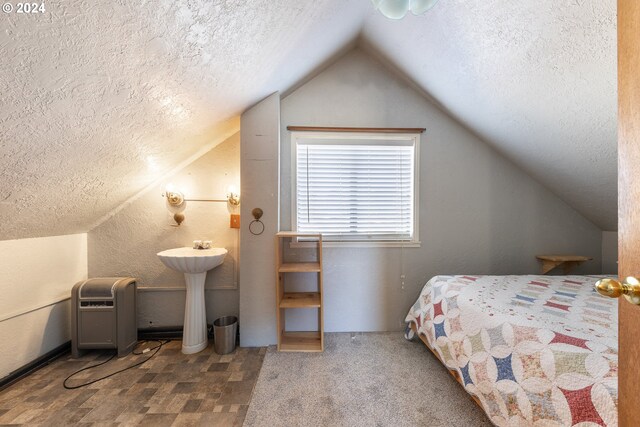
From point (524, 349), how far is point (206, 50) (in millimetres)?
2194

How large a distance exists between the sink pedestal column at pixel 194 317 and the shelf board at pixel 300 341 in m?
0.69

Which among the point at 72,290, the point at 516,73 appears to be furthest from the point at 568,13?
the point at 72,290

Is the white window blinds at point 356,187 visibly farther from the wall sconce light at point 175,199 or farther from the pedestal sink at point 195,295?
the wall sconce light at point 175,199

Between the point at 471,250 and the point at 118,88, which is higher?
the point at 118,88

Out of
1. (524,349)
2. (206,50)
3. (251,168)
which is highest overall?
(206,50)

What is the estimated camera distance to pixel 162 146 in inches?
72.8

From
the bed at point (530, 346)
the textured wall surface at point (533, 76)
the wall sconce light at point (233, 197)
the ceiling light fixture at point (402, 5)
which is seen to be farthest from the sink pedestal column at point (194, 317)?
the textured wall surface at point (533, 76)

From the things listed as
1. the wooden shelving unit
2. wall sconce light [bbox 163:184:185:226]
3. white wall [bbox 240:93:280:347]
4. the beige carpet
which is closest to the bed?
the beige carpet

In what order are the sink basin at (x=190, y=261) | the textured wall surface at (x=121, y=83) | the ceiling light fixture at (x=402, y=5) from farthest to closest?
the sink basin at (x=190, y=261) < the ceiling light fixture at (x=402, y=5) < the textured wall surface at (x=121, y=83)

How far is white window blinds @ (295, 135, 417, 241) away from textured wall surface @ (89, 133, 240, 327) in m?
0.74

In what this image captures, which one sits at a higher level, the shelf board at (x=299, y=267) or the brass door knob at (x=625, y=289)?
the brass door knob at (x=625, y=289)

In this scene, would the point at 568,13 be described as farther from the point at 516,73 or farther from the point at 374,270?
the point at 374,270

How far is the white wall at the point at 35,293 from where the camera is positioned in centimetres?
168

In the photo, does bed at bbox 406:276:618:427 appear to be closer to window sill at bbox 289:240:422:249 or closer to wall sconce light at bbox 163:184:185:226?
window sill at bbox 289:240:422:249
